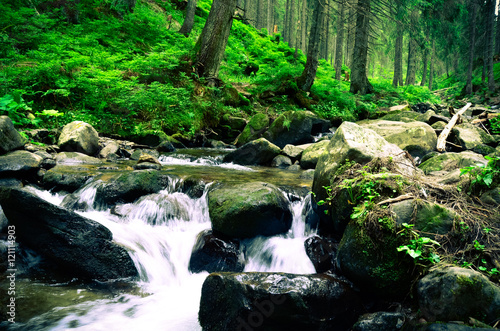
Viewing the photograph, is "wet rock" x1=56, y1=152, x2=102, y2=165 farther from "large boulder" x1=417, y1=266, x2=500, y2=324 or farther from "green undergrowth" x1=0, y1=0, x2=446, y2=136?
"large boulder" x1=417, y1=266, x2=500, y2=324

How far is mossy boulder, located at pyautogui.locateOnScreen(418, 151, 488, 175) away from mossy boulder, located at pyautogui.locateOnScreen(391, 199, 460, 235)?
215 centimetres

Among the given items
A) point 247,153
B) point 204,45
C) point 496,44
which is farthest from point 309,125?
point 496,44

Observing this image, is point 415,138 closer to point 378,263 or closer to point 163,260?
point 378,263

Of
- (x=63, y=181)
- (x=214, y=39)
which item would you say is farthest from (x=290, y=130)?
(x=63, y=181)

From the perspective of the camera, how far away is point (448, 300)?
2.50m

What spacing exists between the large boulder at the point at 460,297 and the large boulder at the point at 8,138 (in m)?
7.80

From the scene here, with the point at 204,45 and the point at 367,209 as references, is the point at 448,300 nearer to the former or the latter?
the point at 367,209

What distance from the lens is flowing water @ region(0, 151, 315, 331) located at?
3.36 m

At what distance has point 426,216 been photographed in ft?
10.3

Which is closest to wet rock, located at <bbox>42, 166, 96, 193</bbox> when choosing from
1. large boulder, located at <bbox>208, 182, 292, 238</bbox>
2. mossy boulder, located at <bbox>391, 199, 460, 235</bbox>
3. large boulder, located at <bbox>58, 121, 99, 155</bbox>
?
large boulder, located at <bbox>58, 121, 99, 155</bbox>

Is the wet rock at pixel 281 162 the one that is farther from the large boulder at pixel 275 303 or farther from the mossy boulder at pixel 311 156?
the large boulder at pixel 275 303

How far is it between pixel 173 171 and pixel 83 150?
3111 millimetres

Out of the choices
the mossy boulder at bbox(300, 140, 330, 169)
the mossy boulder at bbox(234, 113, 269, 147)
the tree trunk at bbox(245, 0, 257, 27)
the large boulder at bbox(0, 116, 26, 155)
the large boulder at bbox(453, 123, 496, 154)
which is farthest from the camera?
the tree trunk at bbox(245, 0, 257, 27)

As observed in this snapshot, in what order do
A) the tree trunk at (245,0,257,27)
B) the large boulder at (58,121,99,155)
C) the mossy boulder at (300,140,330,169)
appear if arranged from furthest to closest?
the tree trunk at (245,0,257,27), the mossy boulder at (300,140,330,169), the large boulder at (58,121,99,155)
